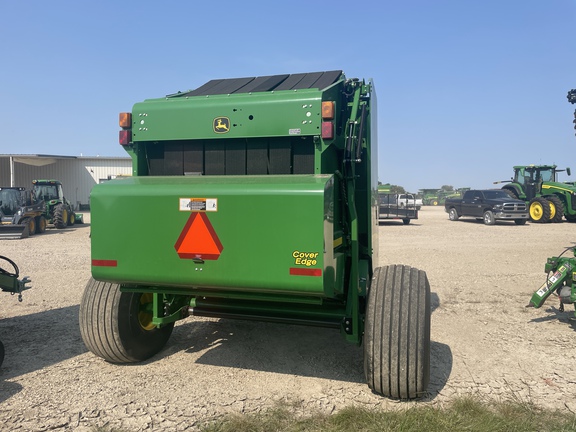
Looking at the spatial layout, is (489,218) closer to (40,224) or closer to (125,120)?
(40,224)

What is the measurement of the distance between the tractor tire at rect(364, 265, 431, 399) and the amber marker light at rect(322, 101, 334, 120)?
141 centimetres

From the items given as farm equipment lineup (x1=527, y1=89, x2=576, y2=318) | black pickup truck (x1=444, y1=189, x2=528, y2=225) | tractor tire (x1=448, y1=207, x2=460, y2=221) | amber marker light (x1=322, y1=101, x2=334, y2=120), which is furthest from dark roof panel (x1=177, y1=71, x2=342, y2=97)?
tractor tire (x1=448, y1=207, x2=460, y2=221)

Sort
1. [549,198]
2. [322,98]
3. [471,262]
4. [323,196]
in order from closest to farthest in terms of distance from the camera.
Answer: [323,196] < [322,98] < [471,262] < [549,198]

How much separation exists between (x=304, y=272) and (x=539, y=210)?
2188cm

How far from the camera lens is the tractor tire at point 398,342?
3.21m

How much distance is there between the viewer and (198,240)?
3041mm

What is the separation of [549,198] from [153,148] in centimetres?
2242

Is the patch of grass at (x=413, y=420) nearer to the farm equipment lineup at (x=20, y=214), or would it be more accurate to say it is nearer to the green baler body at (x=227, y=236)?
the green baler body at (x=227, y=236)

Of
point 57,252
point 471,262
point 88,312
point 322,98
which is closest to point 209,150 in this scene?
point 322,98

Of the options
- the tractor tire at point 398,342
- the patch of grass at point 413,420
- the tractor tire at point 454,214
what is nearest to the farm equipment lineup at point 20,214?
the patch of grass at point 413,420

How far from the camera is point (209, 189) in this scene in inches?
119

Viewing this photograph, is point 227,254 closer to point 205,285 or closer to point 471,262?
point 205,285

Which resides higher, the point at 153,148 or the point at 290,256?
the point at 153,148

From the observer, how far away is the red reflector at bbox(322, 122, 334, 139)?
3.24 m
